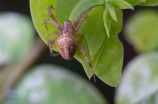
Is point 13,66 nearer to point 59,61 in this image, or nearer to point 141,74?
point 59,61

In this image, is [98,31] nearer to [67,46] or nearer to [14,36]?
[67,46]

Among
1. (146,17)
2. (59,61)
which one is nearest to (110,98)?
(59,61)

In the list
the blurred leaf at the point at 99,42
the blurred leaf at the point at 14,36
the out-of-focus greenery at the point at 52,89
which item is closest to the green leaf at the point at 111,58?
the blurred leaf at the point at 99,42

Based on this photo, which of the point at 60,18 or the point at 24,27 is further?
the point at 24,27

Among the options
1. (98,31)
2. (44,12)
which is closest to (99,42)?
(98,31)

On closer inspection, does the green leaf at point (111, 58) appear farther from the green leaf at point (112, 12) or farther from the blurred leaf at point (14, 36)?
the blurred leaf at point (14, 36)

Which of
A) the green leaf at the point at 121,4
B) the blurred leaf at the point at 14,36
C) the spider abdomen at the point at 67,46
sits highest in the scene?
the green leaf at the point at 121,4

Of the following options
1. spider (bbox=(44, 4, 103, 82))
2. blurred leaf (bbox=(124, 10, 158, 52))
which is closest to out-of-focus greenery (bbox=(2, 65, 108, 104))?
blurred leaf (bbox=(124, 10, 158, 52))
